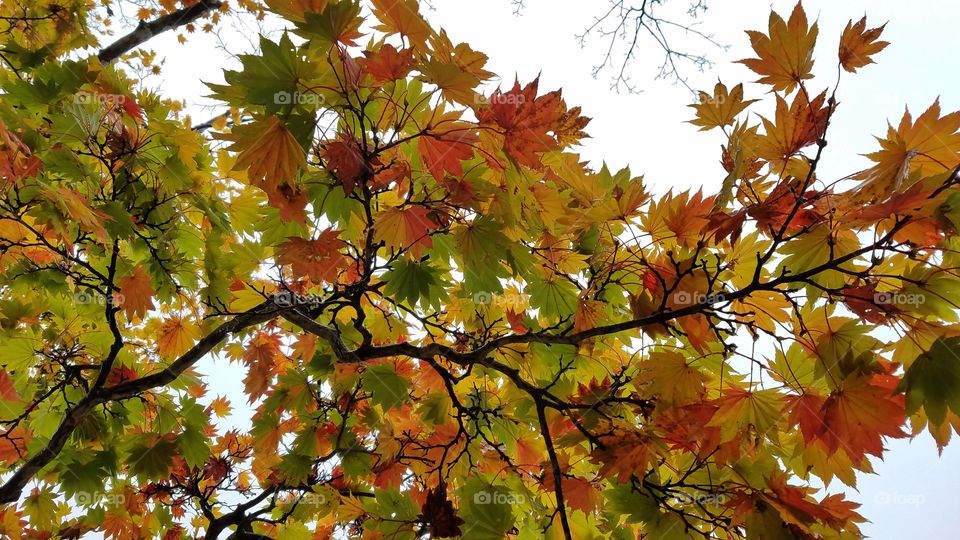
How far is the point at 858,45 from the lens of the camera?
135cm

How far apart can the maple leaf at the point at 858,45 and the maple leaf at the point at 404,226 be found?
3.98 feet

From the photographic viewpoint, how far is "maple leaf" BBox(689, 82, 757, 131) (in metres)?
1.52

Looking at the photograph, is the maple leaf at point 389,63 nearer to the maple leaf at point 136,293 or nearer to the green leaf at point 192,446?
the maple leaf at point 136,293

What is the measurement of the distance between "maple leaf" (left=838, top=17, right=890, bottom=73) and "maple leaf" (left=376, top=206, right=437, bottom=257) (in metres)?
1.21

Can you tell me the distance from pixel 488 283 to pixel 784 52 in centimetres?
112

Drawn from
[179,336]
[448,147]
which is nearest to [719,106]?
[448,147]

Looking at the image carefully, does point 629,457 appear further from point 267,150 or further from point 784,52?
point 267,150

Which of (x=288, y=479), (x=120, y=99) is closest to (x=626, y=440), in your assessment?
(x=288, y=479)

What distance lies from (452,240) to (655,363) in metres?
0.86

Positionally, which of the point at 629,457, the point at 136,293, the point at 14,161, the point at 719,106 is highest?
the point at 136,293

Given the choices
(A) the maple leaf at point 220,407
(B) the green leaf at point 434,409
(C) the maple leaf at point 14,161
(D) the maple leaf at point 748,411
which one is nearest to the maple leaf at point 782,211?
(D) the maple leaf at point 748,411

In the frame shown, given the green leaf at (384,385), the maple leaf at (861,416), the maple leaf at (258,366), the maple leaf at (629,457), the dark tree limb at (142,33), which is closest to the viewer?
the maple leaf at (861,416)

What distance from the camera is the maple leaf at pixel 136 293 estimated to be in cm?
270

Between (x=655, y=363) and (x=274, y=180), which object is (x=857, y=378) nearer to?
(x=655, y=363)
